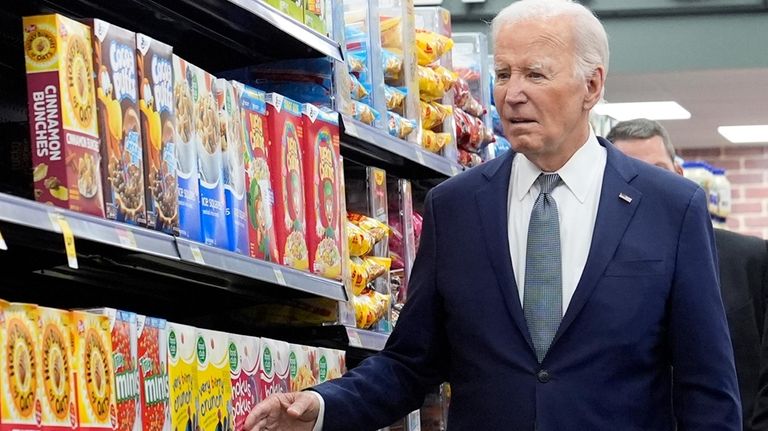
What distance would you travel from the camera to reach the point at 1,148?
2441 millimetres

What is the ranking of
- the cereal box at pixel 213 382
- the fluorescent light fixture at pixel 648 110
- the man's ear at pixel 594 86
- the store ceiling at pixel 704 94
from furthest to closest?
the fluorescent light fixture at pixel 648 110
the store ceiling at pixel 704 94
the man's ear at pixel 594 86
the cereal box at pixel 213 382

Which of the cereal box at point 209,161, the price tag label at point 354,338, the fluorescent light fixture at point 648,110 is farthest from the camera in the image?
the fluorescent light fixture at point 648,110

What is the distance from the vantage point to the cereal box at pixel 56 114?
6.93 ft

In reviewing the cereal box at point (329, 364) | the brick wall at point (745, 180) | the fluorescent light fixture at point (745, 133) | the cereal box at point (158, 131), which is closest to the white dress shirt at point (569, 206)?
the cereal box at point (329, 364)

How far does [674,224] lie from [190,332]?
926 millimetres

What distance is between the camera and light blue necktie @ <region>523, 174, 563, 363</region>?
2.68 m

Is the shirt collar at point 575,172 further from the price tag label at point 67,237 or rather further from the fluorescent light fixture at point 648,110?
the fluorescent light fixture at point 648,110

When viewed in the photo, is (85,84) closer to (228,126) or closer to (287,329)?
(228,126)

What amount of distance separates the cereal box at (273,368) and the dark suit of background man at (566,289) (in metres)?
0.14

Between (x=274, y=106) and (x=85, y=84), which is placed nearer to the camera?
(x=85, y=84)

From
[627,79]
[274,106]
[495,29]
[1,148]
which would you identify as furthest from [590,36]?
[627,79]

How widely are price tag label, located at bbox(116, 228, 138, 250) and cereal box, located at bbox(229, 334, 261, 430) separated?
455 mm

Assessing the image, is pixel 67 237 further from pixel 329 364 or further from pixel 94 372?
pixel 329 364

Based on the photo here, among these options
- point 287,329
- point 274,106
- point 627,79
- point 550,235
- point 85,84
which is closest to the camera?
point 85,84
